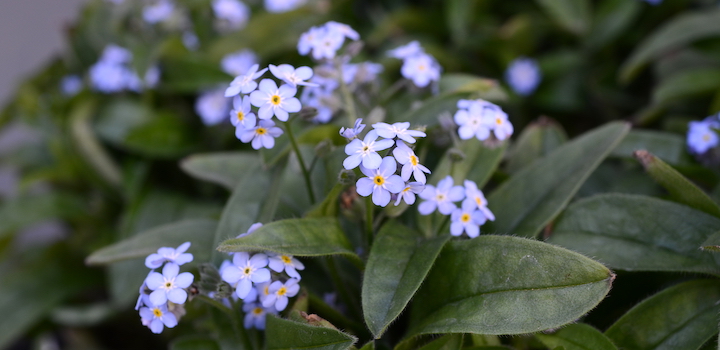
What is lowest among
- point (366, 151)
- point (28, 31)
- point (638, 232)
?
point (28, 31)

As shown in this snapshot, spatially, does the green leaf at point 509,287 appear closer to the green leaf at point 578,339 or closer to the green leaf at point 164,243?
the green leaf at point 578,339

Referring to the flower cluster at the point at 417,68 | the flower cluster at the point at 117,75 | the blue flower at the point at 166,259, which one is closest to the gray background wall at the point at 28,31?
the flower cluster at the point at 117,75

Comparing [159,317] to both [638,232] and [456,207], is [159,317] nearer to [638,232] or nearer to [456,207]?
[456,207]

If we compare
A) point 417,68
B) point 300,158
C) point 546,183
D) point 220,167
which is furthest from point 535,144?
point 220,167

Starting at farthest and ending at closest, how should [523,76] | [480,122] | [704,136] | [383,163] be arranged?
[523,76]
[704,136]
[480,122]
[383,163]

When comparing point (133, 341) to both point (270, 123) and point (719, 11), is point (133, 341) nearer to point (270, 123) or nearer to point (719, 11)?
point (270, 123)

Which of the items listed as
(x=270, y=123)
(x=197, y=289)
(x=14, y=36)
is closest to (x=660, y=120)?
(x=270, y=123)

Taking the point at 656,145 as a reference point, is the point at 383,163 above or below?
above
